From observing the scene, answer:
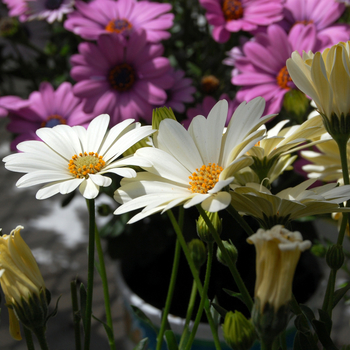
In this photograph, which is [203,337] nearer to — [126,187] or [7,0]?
[126,187]

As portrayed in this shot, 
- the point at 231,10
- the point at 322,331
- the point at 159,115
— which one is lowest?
the point at 322,331

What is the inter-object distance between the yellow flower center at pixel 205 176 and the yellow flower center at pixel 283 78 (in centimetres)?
25

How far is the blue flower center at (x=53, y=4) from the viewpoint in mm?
533

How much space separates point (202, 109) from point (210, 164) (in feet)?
0.93

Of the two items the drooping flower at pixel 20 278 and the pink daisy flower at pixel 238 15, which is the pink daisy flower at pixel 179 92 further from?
the drooping flower at pixel 20 278

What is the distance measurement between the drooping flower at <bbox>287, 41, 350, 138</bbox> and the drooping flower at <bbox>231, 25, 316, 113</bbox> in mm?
212

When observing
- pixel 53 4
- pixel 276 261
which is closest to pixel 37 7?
pixel 53 4

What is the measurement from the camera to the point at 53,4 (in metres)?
0.54

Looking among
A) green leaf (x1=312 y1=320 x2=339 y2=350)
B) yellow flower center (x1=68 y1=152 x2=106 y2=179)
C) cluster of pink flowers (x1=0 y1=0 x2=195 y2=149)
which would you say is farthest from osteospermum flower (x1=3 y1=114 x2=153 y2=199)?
cluster of pink flowers (x1=0 y1=0 x2=195 y2=149)

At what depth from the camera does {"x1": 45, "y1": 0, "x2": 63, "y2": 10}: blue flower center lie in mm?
533

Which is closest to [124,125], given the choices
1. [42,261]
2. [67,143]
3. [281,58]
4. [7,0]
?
[67,143]

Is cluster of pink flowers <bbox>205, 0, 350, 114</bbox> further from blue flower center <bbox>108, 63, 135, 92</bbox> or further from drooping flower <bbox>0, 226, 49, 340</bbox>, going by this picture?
drooping flower <bbox>0, 226, 49, 340</bbox>

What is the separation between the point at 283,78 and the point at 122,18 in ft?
0.65

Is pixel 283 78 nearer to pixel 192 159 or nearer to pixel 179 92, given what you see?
pixel 179 92
